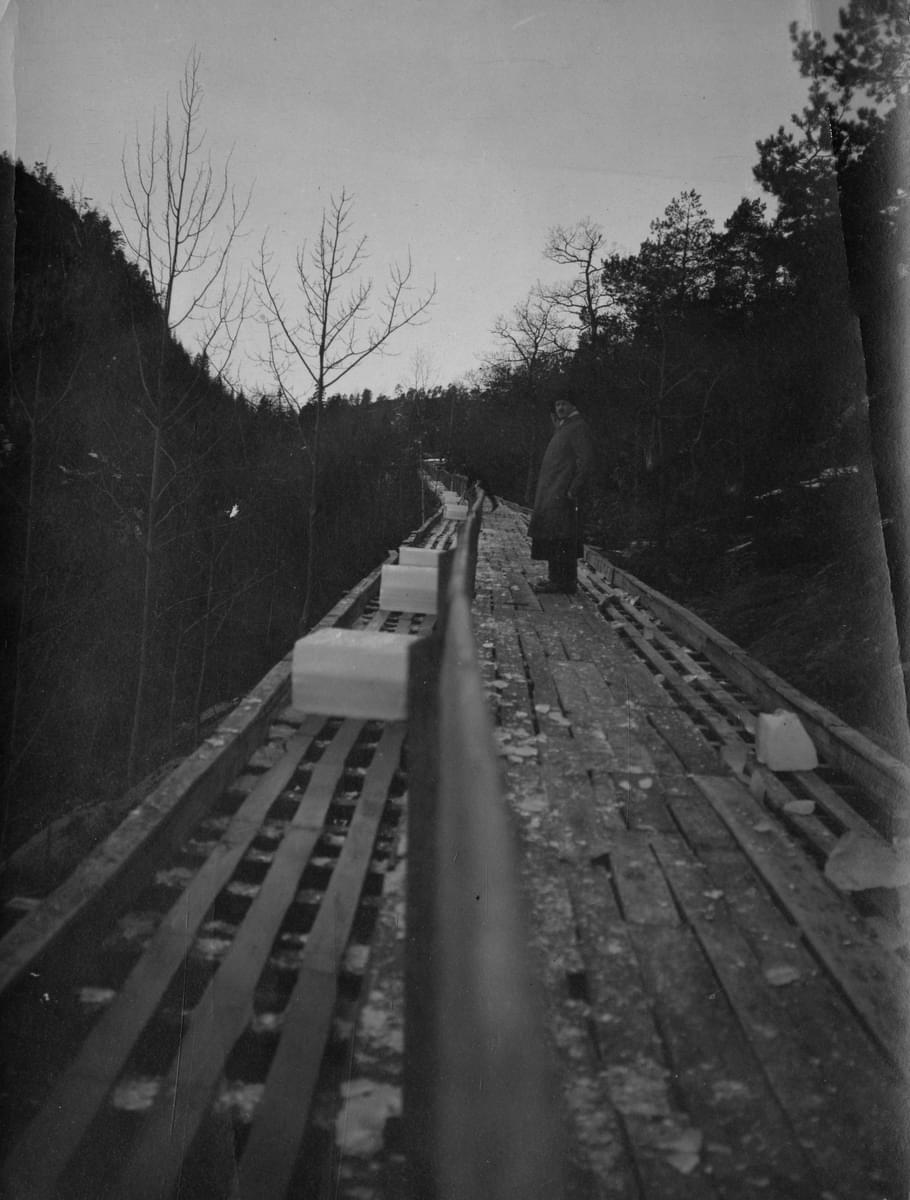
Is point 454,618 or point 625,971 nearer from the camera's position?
point 454,618

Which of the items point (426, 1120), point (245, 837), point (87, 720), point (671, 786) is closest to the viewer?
point (426, 1120)

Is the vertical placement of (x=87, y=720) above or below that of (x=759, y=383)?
below

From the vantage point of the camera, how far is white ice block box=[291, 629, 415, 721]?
3.69 metres

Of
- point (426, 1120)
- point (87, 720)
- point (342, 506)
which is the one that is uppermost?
point (342, 506)

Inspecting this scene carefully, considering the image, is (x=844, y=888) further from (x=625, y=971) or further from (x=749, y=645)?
(x=749, y=645)

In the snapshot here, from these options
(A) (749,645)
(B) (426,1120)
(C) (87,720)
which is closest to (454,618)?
(B) (426,1120)

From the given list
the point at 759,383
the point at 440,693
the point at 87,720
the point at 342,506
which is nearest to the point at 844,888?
the point at 440,693

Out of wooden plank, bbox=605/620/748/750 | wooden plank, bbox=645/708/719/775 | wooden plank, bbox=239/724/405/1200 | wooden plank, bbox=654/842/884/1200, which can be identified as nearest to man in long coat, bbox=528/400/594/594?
wooden plank, bbox=605/620/748/750

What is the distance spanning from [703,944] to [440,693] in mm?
1377

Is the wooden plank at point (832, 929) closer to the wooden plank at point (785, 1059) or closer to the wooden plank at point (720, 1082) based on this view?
the wooden plank at point (785, 1059)

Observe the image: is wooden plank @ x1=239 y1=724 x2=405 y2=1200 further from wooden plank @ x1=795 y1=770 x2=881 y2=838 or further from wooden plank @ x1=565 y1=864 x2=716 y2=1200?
wooden plank @ x1=795 y1=770 x2=881 y2=838

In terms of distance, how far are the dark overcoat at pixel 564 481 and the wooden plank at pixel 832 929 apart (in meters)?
4.66

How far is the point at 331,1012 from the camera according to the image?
1920mm

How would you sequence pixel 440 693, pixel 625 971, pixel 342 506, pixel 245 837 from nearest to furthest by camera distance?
pixel 440 693, pixel 625 971, pixel 245 837, pixel 342 506
